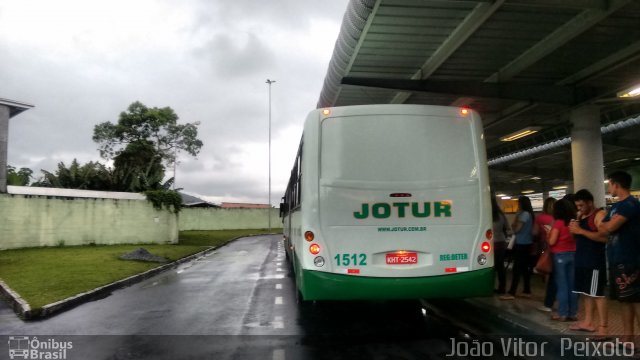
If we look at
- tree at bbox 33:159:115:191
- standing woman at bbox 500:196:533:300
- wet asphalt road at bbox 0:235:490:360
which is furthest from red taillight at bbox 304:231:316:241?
tree at bbox 33:159:115:191

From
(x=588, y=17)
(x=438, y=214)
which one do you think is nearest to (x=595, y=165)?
(x=588, y=17)

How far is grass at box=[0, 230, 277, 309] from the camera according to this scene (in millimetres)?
10555

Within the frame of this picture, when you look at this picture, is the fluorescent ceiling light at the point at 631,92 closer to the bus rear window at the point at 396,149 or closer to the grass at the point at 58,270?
the bus rear window at the point at 396,149

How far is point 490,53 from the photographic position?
380 inches

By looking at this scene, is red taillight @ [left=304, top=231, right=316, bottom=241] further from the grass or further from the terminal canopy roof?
the grass

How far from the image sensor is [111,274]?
13648 mm

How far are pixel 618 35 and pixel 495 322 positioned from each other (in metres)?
5.47

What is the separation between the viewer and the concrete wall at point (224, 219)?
47250 mm

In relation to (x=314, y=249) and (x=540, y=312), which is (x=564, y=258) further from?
(x=314, y=249)

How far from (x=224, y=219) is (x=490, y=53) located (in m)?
44.4

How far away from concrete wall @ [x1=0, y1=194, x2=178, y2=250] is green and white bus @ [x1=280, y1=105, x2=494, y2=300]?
739 inches

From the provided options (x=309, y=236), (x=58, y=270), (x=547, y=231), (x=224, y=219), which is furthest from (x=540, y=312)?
(x=224, y=219)

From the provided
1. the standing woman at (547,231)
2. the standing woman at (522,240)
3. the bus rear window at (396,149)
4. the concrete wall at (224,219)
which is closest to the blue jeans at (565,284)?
the standing woman at (547,231)

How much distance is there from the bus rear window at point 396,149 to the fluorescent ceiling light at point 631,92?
664 centimetres
